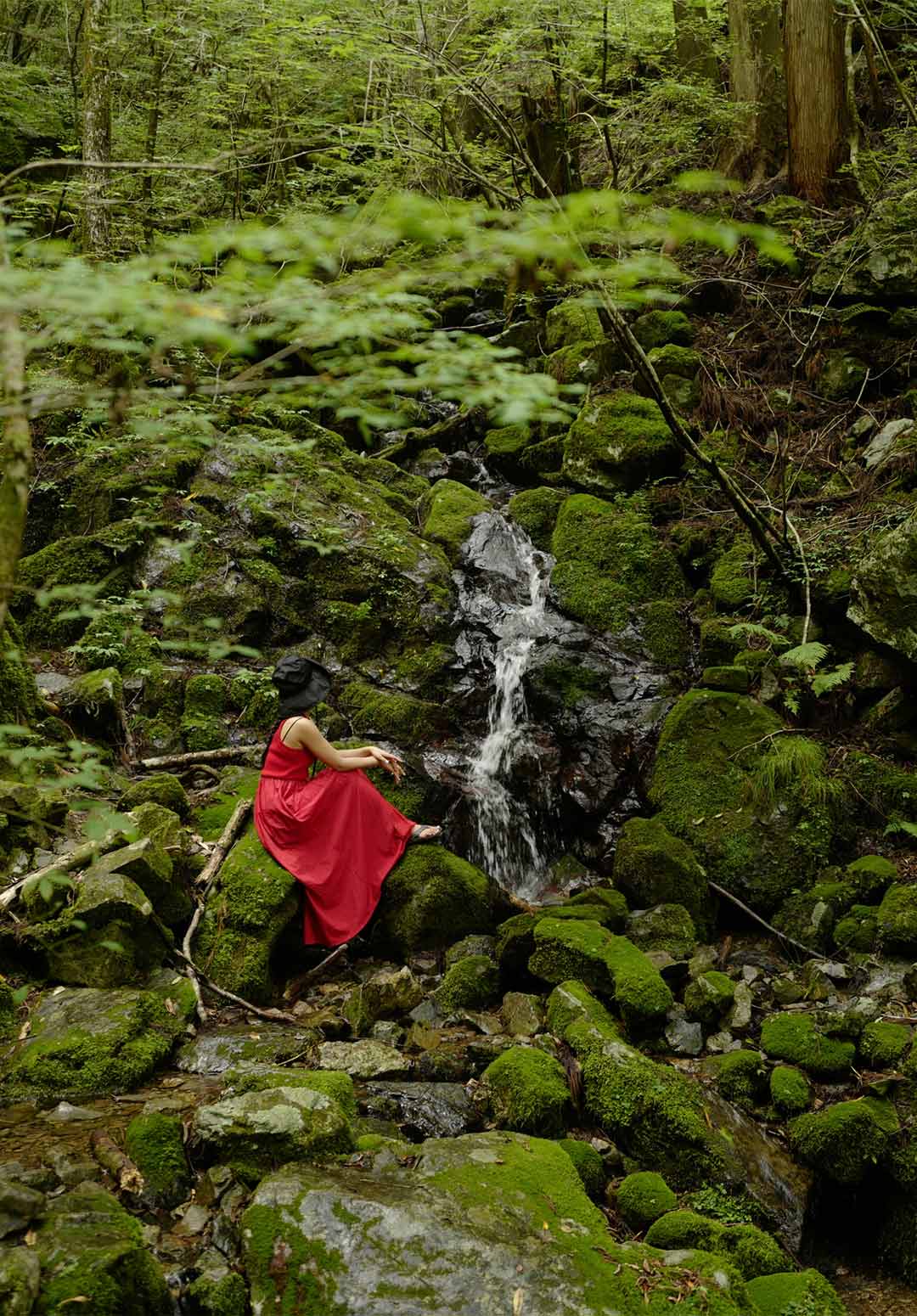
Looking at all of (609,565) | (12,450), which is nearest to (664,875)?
(609,565)

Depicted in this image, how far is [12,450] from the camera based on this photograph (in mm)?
2682

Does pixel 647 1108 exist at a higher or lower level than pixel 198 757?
higher

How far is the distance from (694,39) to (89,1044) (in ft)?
58.8

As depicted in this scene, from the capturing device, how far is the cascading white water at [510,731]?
767cm

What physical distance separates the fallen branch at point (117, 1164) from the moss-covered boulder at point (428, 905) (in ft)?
8.88

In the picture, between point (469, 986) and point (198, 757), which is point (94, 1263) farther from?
point (198, 757)

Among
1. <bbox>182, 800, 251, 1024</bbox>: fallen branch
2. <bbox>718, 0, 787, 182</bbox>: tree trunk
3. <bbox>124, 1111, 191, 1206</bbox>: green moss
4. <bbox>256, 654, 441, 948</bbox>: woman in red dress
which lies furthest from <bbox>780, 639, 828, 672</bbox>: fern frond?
<bbox>718, 0, 787, 182</bbox>: tree trunk

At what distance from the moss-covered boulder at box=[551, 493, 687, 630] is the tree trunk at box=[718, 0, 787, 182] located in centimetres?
783

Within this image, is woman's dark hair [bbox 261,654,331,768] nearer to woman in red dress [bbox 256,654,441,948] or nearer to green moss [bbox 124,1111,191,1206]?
woman in red dress [bbox 256,654,441,948]

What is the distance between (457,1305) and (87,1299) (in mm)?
1185

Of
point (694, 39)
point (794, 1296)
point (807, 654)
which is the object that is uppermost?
point (694, 39)

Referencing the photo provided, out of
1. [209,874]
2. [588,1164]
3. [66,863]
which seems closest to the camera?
[588,1164]

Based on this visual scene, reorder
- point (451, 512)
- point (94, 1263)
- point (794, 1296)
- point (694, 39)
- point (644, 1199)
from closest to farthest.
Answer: point (94, 1263) < point (794, 1296) < point (644, 1199) < point (451, 512) < point (694, 39)

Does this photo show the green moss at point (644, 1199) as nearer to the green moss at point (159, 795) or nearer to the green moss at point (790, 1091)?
the green moss at point (790, 1091)
